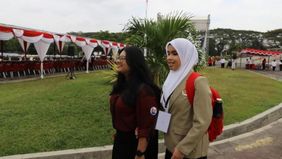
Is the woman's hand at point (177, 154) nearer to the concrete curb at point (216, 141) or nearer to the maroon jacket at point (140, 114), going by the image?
the maroon jacket at point (140, 114)

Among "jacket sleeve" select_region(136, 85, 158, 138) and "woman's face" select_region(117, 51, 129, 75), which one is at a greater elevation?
"woman's face" select_region(117, 51, 129, 75)

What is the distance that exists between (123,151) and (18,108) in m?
5.35

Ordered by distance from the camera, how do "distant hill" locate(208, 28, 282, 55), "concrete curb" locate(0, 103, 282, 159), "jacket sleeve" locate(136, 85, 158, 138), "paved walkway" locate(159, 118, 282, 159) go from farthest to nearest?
1. "distant hill" locate(208, 28, 282, 55)
2. "paved walkway" locate(159, 118, 282, 159)
3. "concrete curb" locate(0, 103, 282, 159)
4. "jacket sleeve" locate(136, 85, 158, 138)

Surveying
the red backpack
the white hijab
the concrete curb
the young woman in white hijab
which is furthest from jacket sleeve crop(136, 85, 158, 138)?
the concrete curb

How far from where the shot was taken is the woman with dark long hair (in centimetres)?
285

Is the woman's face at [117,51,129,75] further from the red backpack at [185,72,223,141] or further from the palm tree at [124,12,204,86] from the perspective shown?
the palm tree at [124,12,204,86]

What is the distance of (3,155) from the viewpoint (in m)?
4.97

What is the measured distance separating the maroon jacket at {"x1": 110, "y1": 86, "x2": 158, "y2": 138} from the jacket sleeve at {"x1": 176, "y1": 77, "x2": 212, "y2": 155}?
1.16 feet

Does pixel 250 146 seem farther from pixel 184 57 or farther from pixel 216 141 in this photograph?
pixel 184 57

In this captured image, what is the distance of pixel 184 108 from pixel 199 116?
0.17 m

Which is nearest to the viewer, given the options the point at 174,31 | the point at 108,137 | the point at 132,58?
the point at 132,58

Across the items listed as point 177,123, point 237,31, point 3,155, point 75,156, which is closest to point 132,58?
point 177,123

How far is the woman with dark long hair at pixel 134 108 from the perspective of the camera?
2848mm

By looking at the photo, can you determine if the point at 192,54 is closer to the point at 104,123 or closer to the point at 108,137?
the point at 108,137
